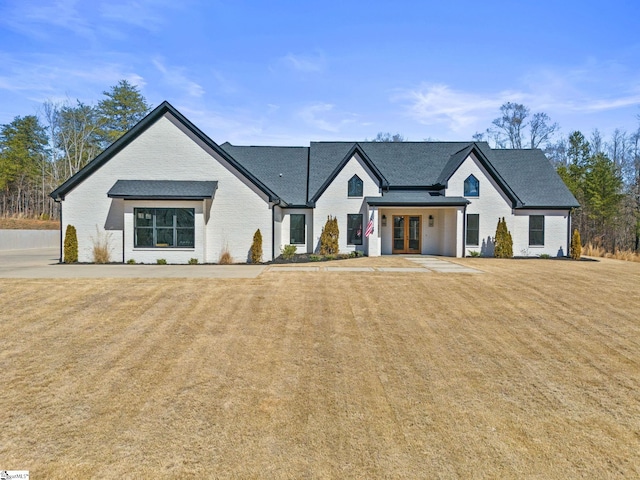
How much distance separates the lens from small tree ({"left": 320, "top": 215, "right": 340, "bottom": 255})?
21.1 meters

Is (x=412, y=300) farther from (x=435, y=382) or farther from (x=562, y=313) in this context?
(x=435, y=382)

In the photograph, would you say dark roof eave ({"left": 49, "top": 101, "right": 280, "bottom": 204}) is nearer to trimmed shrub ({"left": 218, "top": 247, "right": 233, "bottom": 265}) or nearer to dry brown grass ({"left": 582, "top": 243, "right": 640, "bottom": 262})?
trimmed shrub ({"left": 218, "top": 247, "right": 233, "bottom": 265})

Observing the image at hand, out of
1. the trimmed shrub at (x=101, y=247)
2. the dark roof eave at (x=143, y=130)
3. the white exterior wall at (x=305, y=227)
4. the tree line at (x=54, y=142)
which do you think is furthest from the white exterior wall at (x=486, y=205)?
the tree line at (x=54, y=142)

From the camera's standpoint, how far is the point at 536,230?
2175 cm

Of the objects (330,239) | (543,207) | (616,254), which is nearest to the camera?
(330,239)

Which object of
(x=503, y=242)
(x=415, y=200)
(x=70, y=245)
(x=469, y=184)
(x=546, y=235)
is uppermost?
(x=469, y=184)

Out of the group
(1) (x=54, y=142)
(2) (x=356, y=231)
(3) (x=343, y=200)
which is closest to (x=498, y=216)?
(2) (x=356, y=231)

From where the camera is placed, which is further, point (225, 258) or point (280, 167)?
point (280, 167)

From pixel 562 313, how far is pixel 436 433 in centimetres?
623

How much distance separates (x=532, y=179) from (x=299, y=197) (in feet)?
47.5

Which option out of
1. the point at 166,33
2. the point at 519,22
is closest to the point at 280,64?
the point at 166,33

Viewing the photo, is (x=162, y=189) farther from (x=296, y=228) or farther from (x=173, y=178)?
(x=296, y=228)

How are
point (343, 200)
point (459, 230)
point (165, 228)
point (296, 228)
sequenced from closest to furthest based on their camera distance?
1. point (165, 228)
2. point (459, 230)
3. point (343, 200)
4. point (296, 228)

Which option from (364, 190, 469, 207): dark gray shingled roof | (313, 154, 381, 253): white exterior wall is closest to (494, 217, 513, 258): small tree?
(364, 190, 469, 207): dark gray shingled roof
